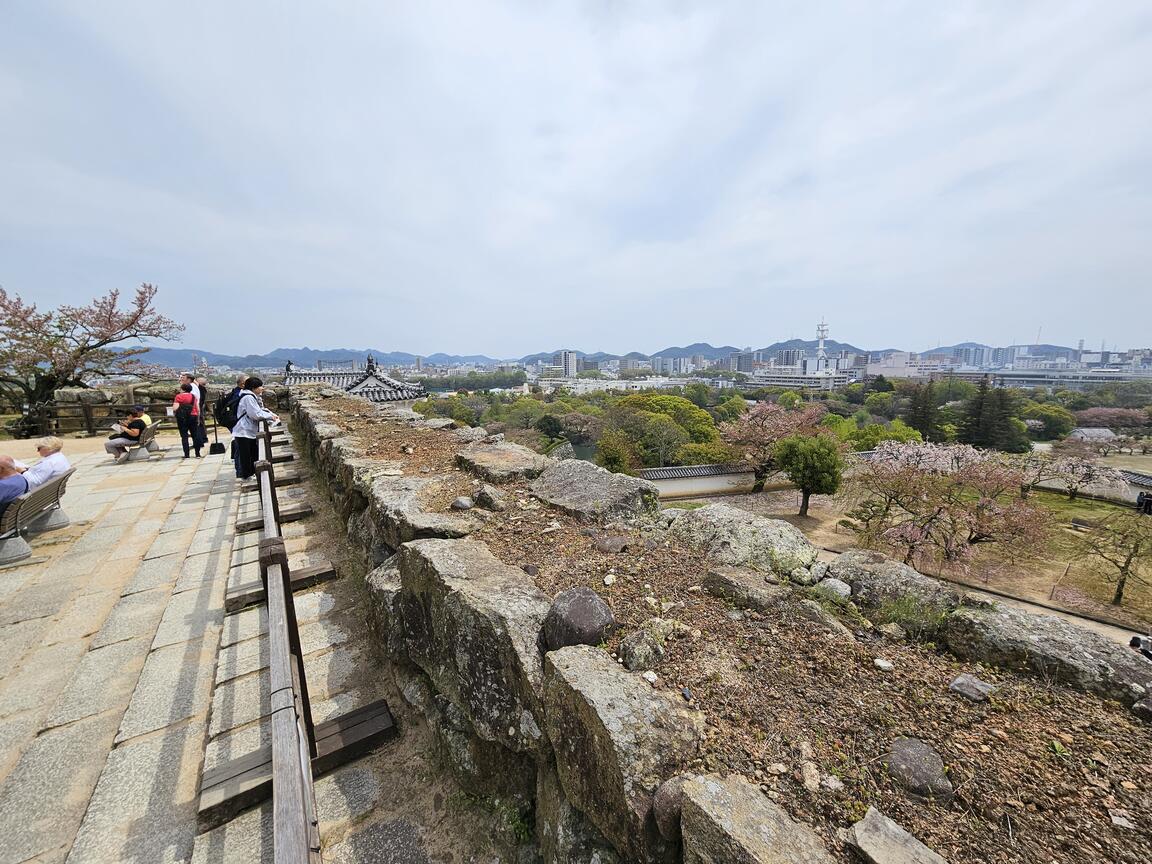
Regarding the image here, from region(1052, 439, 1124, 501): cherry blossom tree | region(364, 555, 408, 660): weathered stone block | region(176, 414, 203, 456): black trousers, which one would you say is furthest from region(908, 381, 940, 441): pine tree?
region(176, 414, 203, 456): black trousers

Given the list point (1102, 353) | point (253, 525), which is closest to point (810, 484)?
point (253, 525)

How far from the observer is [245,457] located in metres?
6.08

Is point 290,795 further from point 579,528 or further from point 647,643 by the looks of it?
point 579,528

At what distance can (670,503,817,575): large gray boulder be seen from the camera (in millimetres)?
2439

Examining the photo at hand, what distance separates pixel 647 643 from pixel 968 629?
4.42 feet

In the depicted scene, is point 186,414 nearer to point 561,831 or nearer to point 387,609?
point 387,609

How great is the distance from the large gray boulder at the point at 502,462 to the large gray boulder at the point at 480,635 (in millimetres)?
1266

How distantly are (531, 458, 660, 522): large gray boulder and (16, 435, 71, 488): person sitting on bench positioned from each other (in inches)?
196

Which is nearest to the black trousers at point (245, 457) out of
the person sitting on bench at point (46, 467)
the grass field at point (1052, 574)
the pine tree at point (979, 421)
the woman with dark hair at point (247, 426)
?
the woman with dark hair at point (247, 426)

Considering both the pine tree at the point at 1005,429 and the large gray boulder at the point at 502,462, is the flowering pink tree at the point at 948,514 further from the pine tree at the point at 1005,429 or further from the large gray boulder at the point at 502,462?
the pine tree at the point at 1005,429

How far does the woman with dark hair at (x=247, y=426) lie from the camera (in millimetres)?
5664

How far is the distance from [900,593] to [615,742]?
5.36 ft

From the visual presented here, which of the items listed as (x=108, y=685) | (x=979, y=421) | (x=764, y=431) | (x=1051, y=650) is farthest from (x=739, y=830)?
(x=979, y=421)

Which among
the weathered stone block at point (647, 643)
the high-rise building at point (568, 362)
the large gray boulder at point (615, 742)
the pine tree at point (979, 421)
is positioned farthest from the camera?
the high-rise building at point (568, 362)
